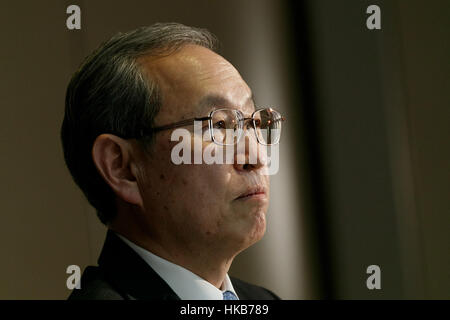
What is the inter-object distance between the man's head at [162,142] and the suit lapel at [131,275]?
2.6 inches

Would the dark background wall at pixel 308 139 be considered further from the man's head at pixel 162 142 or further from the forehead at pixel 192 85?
the forehead at pixel 192 85

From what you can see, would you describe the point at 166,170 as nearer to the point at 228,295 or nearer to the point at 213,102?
the point at 213,102

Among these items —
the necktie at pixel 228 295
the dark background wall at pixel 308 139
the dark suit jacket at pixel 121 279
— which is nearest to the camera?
the dark suit jacket at pixel 121 279

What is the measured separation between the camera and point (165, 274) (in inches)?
54.6

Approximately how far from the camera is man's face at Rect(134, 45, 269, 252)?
1.35 meters

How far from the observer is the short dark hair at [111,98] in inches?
54.7

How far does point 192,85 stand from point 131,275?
446 millimetres

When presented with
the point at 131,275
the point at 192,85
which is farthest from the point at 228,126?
the point at 131,275

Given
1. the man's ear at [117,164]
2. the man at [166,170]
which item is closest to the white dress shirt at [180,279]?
the man at [166,170]

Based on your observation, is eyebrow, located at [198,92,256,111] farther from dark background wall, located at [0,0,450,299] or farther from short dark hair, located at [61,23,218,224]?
dark background wall, located at [0,0,450,299]

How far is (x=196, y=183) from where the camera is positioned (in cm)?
135
